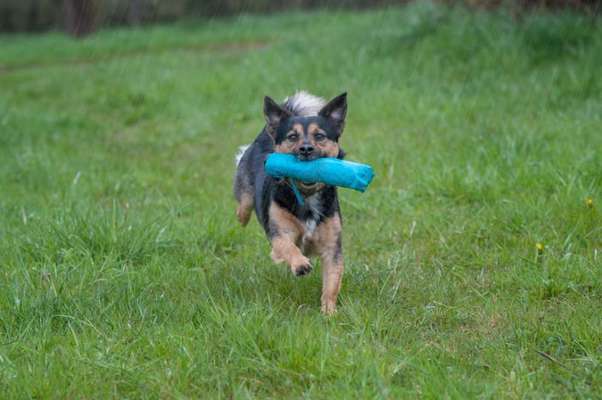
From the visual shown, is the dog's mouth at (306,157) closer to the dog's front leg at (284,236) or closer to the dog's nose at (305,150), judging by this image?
the dog's nose at (305,150)

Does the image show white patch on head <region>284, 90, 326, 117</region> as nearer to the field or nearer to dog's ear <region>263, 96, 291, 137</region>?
dog's ear <region>263, 96, 291, 137</region>

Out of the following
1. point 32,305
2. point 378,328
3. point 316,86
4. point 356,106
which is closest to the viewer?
point 378,328

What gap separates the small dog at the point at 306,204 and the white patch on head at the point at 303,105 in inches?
0.7

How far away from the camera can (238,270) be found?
4883mm

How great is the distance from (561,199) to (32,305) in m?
3.44

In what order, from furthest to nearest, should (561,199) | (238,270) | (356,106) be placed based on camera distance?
(356,106), (561,199), (238,270)

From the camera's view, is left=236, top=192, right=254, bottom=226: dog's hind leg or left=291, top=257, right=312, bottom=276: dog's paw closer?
left=291, top=257, right=312, bottom=276: dog's paw

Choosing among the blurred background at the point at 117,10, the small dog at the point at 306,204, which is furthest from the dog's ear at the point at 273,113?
the blurred background at the point at 117,10

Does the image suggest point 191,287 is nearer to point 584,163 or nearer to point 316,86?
point 584,163

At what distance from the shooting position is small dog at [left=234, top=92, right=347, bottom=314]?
4.27 m

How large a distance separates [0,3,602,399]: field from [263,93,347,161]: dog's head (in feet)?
2.54

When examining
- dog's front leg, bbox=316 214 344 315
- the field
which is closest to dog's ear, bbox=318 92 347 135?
dog's front leg, bbox=316 214 344 315

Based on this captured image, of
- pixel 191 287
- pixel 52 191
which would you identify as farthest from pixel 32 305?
pixel 52 191

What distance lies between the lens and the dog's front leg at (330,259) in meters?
4.18
